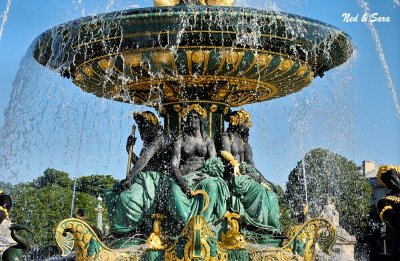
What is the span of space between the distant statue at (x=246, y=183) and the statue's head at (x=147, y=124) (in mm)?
829

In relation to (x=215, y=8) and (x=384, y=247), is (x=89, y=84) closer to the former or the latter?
(x=215, y=8)

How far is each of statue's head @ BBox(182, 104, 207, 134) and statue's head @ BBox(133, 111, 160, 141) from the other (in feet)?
1.17

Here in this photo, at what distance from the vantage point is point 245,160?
10766 millimetres

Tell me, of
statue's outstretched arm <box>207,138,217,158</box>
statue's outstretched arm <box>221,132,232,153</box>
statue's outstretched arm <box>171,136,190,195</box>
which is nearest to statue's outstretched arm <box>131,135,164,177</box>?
statue's outstretched arm <box>171,136,190,195</box>

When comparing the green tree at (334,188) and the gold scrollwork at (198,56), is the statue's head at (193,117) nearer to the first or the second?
the gold scrollwork at (198,56)

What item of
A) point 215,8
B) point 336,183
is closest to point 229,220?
point 215,8

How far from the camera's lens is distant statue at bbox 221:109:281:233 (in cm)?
1017

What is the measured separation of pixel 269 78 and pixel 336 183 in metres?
38.6

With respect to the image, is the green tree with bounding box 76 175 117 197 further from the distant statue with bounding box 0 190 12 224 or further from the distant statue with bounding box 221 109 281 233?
the distant statue with bounding box 0 190 12 224

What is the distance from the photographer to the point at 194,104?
34.7ft

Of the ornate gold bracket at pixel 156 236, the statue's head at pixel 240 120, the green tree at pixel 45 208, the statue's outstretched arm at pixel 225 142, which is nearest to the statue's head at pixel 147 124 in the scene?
the statue's outstretched arm at pixel 225 142

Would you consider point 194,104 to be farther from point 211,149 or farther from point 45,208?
point 45,208

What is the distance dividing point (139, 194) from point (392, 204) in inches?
126

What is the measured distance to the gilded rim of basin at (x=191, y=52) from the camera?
9.38 meters
